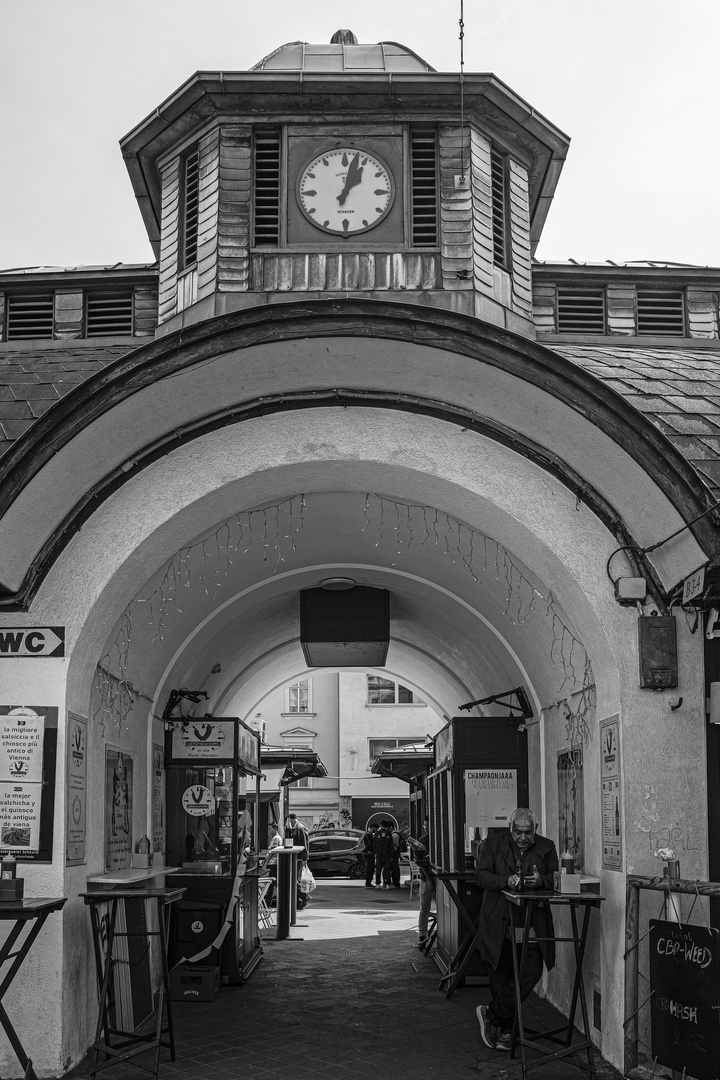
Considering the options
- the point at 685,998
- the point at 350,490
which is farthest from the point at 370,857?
the point at 685,998

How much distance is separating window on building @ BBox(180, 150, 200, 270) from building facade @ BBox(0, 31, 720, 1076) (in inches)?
1.6

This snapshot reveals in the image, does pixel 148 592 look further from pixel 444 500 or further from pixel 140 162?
pixel 140 162

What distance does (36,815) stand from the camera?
8.13 metres

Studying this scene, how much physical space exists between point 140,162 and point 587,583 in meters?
7.77

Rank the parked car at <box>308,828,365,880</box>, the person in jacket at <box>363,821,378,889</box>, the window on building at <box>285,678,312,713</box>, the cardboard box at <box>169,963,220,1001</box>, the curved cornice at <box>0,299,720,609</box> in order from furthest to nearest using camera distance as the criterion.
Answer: the window on building at <box>285,678,312,713</box>, the parked car at <box>308,828,365,880</box>, the person in jacket at <box>363,821,378,889</box>, the cardboard box at <box>169,963,220,1001</box>, the curved cornice at <box>0,299,720,609</box>

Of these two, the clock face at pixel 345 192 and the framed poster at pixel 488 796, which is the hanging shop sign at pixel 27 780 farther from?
the clock face at pixel 345 192

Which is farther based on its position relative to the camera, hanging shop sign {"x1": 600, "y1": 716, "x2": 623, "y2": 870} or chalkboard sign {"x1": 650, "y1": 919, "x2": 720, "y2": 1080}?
hanging shop sign {"x1": 600, "y1": 716, "x2": 623, "y2": 870}

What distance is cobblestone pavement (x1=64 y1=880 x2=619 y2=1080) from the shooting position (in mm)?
8227

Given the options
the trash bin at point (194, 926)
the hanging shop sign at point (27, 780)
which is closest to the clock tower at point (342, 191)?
the hanging shop sign at point (27, 780)

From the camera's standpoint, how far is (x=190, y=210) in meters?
12.6

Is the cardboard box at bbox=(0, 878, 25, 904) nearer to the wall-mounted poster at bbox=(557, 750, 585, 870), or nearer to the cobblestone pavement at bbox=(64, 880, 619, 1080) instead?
the cobblestone pavement at bbox=(64, 880, 619, 1080)

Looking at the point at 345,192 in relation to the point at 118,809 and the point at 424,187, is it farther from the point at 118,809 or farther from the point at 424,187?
the point at 118,809

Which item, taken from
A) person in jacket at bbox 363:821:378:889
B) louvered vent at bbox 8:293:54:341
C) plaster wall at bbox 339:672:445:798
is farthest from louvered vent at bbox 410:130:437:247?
plaster wall at bbox 339:672:445:798

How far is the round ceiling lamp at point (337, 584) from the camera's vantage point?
12656mm
